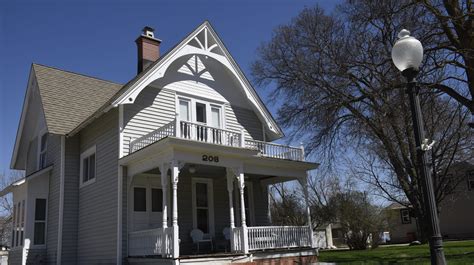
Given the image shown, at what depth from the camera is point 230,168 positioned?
14461 millimetres

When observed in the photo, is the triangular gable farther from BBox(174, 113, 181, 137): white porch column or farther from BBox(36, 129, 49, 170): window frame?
BBox(36, 129, 49, 170): window frame

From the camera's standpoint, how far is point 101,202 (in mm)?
15422

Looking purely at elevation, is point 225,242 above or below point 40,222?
below

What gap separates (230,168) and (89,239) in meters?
5.93

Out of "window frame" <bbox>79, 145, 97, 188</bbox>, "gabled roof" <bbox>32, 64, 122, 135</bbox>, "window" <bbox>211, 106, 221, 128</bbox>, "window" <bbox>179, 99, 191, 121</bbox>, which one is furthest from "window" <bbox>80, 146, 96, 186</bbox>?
"window" <bbox>211, 106, 221, 128</bbox>

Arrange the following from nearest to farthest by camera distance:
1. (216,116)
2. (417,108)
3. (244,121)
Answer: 1. (417,108)
2. (216,116)
3. (244,121)

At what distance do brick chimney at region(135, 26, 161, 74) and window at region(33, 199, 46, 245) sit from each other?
6827 millimetres

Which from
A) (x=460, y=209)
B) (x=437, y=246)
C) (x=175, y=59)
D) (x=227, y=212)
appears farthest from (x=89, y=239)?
(x=460, y=209)

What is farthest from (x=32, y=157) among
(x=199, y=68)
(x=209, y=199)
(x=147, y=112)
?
(x=209, y=199)

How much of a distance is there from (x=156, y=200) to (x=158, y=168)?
1507 millimetres

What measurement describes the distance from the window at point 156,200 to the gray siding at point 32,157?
8.46 m

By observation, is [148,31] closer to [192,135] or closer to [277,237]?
[192,135]

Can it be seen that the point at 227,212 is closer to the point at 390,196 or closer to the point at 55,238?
the point at 55,238

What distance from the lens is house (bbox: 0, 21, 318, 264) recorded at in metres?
13.7
